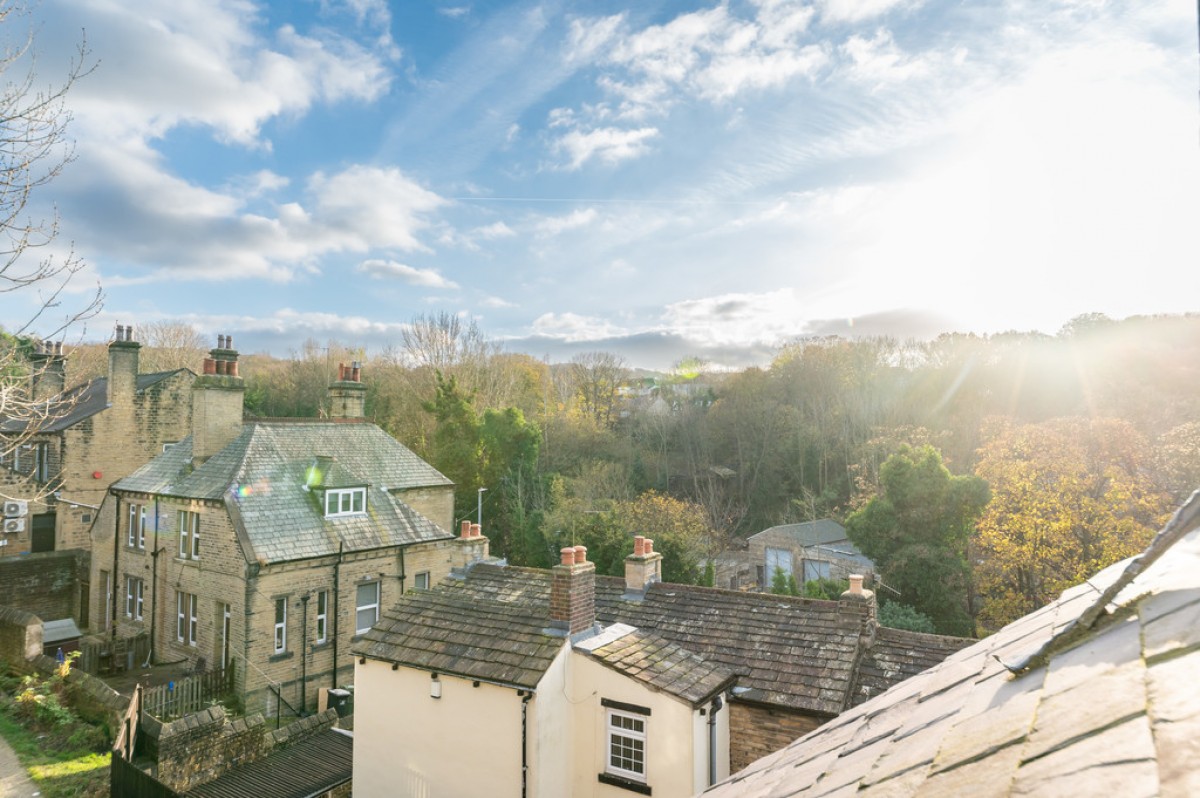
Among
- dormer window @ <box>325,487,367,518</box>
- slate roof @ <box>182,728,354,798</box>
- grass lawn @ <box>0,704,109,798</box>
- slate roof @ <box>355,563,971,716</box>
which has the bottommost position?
slate roof @ <box>182,728,354,798</box>

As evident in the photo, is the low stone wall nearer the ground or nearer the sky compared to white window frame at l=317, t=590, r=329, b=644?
nearer the ground

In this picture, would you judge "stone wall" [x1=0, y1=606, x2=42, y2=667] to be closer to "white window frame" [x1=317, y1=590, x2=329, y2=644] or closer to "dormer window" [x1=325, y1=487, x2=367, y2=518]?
"white window frame" [x1=317, y1=590, x2=329, y2=644]

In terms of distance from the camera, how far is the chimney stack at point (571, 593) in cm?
1175

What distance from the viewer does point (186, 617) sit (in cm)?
2044

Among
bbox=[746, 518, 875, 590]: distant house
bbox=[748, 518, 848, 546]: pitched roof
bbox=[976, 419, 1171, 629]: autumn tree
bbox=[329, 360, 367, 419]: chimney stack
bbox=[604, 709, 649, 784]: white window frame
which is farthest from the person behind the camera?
bbox=[748, 518, 848, 546]: pitched roof

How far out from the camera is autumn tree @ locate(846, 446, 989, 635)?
23.5 m

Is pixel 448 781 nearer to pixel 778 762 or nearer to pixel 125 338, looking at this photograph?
pixel 778 762

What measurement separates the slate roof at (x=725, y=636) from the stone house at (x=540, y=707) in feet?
0.22

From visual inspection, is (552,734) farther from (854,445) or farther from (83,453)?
(854,445)

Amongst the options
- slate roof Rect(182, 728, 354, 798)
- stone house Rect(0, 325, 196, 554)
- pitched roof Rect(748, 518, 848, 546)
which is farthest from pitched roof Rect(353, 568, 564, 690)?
pitched roof Rect(748, 518, 848, 546)

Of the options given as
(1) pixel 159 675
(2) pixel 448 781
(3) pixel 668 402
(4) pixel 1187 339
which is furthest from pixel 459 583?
(3) pixel 668 402

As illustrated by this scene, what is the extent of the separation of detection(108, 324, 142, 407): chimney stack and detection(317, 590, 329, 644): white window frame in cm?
1677

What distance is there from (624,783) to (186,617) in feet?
52.9

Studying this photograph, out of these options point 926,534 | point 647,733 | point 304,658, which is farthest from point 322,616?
point 926,534
